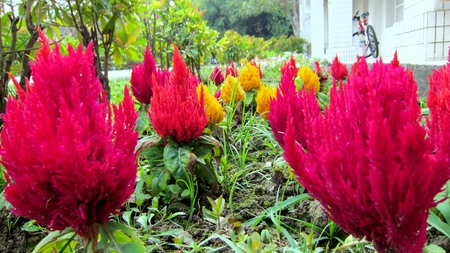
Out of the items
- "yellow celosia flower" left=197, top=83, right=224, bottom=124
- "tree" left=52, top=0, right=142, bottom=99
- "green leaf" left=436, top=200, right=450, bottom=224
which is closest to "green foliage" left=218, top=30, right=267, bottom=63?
"tree" left=52, top=0, right=142, bottom=99

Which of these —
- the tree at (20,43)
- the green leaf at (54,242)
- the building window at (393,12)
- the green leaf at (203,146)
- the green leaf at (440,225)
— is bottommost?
the green leaf at (440,225)

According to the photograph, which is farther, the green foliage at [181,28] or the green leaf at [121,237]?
the green foliage at [181,28]

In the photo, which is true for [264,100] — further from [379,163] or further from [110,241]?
[379,163]

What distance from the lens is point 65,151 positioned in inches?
32.9

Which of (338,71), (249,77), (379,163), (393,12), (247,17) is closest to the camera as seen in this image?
(379,163)

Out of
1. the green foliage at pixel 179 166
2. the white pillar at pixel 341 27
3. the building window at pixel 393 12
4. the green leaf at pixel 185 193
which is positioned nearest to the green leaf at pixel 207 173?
the green foliage at pixel 179 166

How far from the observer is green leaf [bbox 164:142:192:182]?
168 cm

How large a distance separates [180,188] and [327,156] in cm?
114

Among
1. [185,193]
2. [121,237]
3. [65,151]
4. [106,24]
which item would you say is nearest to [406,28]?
[106,24]

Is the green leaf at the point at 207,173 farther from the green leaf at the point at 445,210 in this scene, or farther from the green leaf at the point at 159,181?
the green leaf at the point at 445,210

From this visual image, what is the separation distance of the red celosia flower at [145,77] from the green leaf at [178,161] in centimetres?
62

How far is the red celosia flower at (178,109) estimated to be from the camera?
5.25 ft

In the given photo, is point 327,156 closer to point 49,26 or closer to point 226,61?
point 49,26

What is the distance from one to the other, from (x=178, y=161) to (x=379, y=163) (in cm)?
108
